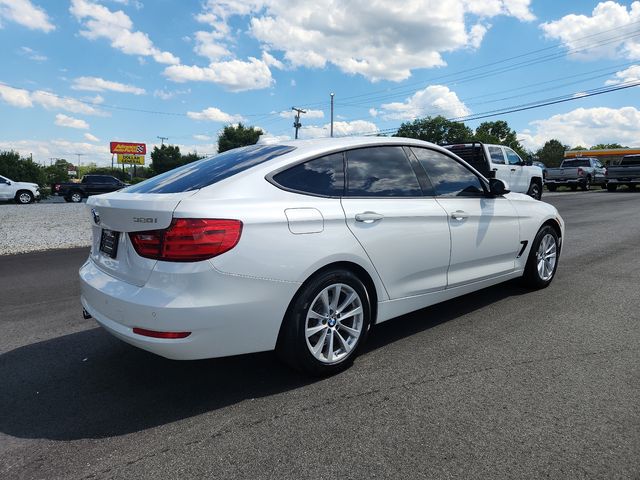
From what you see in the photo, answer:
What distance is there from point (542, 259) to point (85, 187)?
30.8 metres

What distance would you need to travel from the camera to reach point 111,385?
3.05 metres

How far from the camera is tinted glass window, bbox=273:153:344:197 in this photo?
3.03 metres

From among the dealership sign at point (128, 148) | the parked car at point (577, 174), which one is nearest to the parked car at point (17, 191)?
the parked car at point (577, 174)

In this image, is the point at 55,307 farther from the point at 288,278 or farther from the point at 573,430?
the point at 573,430

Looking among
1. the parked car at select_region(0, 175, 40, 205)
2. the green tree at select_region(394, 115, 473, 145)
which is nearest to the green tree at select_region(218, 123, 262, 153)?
the green tree at select_region(394, 115, 473, 145)

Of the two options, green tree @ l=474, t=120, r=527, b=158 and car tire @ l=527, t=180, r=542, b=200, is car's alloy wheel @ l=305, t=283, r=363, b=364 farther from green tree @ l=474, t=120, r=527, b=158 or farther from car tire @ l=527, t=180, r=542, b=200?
green tree @ l=474, t=120, r=527, b=158

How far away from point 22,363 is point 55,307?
156 centimetres

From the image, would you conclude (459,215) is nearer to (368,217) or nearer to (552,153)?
(368,217)

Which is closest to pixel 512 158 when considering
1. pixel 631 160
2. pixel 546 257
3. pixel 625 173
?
pixel 625 173

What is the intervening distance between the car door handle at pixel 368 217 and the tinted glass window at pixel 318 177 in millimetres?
208

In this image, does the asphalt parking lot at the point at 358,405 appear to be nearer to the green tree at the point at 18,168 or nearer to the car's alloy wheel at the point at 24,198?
the car's alloy wheel at the point at 24,198

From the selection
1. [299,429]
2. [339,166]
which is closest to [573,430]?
[299,429]

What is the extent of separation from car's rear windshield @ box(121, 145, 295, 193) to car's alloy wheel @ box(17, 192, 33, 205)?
2655 centimetres

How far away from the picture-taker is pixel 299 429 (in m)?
2.50
